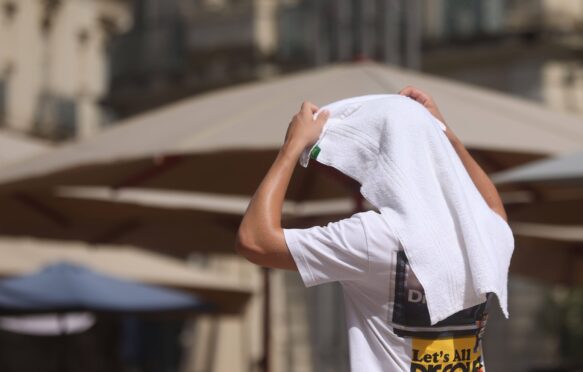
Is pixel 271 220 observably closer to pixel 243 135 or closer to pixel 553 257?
pixel 243 135

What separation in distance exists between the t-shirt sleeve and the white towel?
0.26 ft

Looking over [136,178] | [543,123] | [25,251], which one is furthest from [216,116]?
[25,251]

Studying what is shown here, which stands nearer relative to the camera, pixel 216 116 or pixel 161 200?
pixel 216 116

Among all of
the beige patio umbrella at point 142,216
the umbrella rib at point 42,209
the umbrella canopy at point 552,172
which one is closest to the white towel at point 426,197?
the umbrella canopy at point 552,172

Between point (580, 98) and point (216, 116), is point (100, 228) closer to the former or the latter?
point (216, 116)

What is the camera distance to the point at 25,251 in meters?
12.8

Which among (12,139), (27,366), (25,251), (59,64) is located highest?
(59,64)

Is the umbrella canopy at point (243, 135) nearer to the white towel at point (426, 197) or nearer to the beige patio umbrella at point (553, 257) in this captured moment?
the white towel at point (426, 197)

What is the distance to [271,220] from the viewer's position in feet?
10.5

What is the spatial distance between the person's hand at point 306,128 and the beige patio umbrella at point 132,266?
9136 millimetres

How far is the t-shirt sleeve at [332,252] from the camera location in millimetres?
3129

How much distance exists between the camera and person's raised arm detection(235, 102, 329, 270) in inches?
125

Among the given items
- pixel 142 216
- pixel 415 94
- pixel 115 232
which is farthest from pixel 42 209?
pixel 415 94

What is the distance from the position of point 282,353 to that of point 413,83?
17439mm
